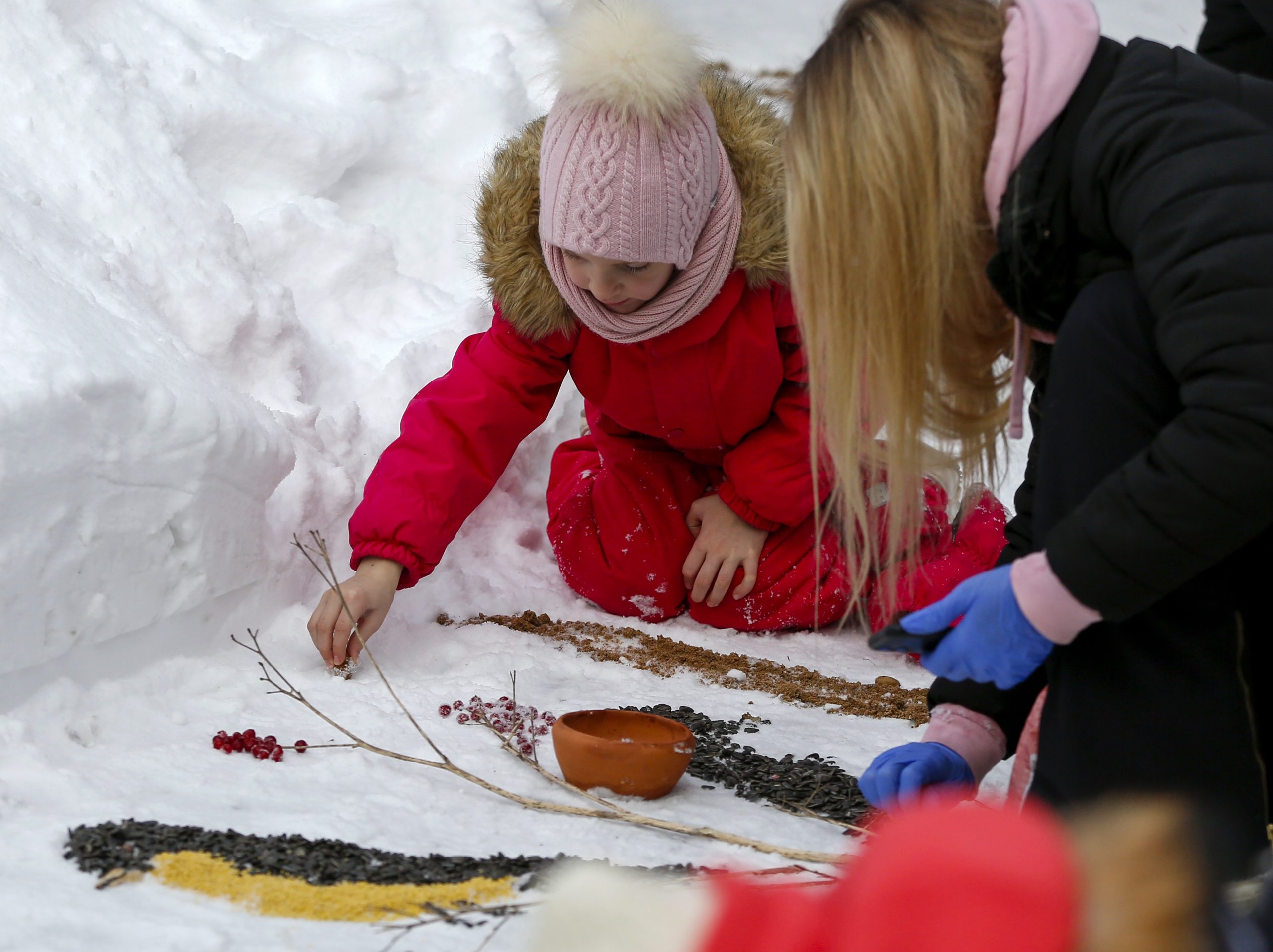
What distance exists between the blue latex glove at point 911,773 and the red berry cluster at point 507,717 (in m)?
0.59

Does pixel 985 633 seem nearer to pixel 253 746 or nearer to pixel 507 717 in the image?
pixel 507 717

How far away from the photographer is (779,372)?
2588mm

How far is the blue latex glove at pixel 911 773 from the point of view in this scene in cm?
147

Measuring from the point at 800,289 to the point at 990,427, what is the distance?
0.35 meters

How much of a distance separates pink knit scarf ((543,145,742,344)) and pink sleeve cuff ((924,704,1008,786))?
1.08 metres

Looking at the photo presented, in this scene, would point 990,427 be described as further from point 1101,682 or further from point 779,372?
point 779,372

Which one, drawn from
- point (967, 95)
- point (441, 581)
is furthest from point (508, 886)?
point (441, 581)

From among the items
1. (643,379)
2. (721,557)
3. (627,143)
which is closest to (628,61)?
(627,143)

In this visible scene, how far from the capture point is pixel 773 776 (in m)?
1.75

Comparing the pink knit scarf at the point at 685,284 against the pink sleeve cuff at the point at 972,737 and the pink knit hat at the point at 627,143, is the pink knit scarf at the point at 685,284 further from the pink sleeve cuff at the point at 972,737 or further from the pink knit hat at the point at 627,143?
the pink sleeve cuff at the point at 972,737

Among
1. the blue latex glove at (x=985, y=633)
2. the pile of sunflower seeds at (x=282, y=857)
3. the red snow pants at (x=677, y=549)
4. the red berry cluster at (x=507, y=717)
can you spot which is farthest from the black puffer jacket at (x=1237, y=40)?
the pile of sunflower seeds at (x=282, y=857)

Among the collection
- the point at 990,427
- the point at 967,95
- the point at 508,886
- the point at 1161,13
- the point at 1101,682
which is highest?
the point at 1161,13

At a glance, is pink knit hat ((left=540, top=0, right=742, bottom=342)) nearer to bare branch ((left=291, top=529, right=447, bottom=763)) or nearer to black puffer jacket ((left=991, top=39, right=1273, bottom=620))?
bare branch ((left=291, top=529, right=447, bottom=763))

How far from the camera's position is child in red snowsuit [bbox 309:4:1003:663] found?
7.17 ft
